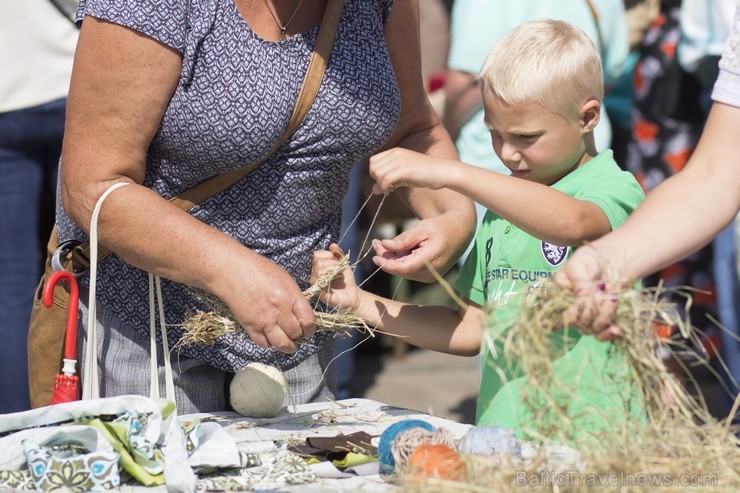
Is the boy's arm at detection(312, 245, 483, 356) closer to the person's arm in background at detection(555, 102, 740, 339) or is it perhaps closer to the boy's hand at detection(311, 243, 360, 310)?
the boy's hand at detection(311, 243, 360, 310)

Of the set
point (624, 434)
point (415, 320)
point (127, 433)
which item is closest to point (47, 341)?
point (127, 433)

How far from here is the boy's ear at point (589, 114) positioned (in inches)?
85.1

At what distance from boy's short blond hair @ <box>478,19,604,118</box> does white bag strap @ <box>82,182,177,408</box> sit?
771mm

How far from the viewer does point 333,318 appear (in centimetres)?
214

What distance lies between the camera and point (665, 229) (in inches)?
69.1

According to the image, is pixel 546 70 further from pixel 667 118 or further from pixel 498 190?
pixel 667 118

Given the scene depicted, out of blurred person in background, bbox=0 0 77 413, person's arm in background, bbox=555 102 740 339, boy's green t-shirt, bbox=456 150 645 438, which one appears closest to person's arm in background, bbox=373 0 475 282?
boy's green t-shirt, bbox=456 150 645 438

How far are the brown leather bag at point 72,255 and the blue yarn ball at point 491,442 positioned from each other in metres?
0.76

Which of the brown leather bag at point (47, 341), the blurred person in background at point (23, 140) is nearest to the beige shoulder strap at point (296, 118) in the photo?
the brown leather bag at point (47, 341)

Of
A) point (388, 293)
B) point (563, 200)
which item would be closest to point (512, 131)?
point (563, 200)

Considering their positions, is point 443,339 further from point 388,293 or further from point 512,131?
point 388,293

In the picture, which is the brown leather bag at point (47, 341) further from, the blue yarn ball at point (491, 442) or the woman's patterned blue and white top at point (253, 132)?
the blue yarn ball at point (491, 442)

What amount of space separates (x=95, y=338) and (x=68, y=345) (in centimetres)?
6

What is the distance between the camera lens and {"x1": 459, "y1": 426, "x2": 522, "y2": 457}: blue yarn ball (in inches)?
65.8
